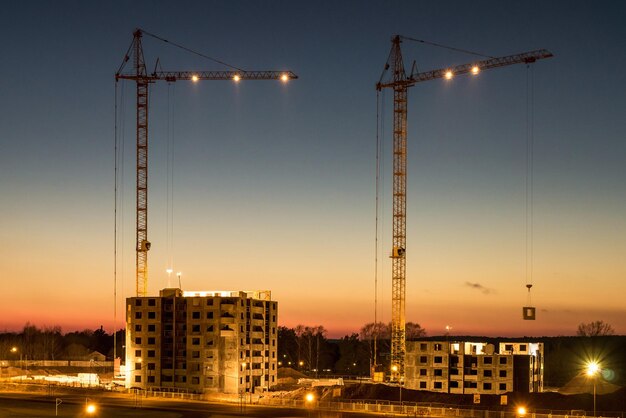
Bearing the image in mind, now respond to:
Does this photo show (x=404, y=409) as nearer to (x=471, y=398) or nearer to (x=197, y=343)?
(x=471, y=398)

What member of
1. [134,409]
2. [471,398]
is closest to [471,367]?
[471,398]

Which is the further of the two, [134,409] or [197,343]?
[197,343]

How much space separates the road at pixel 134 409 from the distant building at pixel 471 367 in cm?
4496

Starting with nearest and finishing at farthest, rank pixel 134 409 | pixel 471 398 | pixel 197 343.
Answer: pixel 134 409 < pixel 471 398 < pixel 197 343

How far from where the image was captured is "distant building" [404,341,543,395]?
549ft

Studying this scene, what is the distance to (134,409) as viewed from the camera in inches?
5344

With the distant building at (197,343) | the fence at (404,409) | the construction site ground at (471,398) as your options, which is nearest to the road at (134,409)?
the fence at (404,409)

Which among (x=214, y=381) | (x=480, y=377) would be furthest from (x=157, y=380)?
(x=480, y=377)

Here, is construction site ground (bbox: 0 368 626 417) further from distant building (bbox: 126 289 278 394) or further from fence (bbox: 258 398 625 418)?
distant building (bbox: 126 289 278 394)

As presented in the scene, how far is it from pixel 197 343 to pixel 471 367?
59.1 metres

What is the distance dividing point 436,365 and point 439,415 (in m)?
50.3

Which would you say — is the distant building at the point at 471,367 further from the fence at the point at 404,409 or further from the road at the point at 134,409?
the road at the point at 134,409

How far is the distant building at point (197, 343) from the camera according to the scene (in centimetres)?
18412

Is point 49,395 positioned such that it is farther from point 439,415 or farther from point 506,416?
point 506,416
